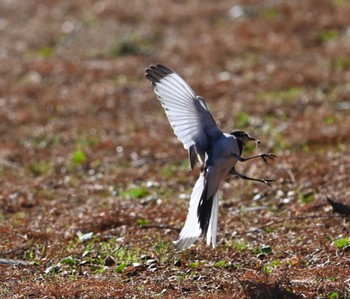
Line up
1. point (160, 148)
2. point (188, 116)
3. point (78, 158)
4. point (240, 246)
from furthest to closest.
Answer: point (160, 148) < point (78, 158) < point (240, 246) < point (188, 116)

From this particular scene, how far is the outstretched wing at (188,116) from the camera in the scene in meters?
7.18

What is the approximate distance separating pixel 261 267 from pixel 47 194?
13.0 feet

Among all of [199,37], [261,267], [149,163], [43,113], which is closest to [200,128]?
[261,267]

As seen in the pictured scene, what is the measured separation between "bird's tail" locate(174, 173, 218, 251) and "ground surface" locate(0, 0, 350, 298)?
0.30 meters

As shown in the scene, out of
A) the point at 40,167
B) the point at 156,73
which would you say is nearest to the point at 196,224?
the point at 156,73

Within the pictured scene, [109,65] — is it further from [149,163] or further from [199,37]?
[149,163]

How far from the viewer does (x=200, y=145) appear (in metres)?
7.17

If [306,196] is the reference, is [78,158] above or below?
above

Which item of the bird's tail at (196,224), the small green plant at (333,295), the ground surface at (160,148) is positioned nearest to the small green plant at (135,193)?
the ground surface at (160,148)

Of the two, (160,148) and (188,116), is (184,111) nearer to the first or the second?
(188,116)

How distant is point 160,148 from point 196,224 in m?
5.33

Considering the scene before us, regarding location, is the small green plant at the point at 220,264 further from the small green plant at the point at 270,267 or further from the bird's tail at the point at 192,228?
the bird's tail at the point at 192,228

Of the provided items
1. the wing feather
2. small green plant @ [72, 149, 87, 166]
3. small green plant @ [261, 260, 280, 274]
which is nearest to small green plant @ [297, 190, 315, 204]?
small green plant @ [261, 260, 280, 274]

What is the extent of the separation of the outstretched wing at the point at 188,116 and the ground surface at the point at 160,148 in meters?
1.00
